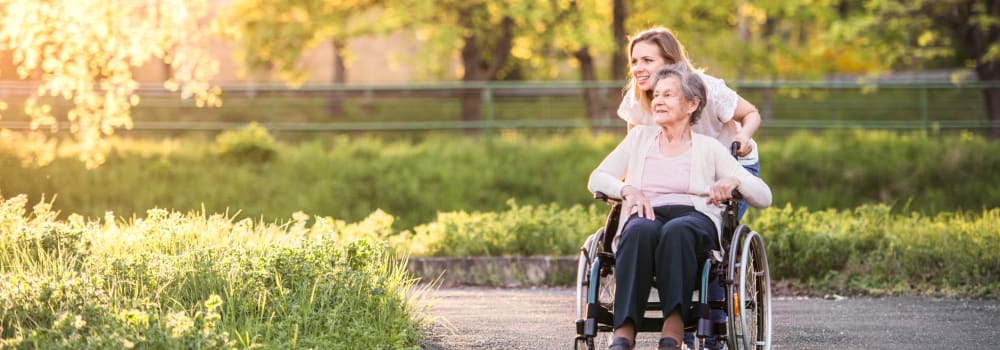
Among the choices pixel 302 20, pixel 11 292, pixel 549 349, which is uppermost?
pixel 302 20

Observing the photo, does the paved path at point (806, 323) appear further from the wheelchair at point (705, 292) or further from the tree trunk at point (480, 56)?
the tree trunk at point (480, 56)

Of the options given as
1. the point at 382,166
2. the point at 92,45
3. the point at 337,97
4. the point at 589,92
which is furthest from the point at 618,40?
the point at 92,45

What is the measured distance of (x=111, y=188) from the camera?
15.4 meters

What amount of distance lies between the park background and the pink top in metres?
1.26

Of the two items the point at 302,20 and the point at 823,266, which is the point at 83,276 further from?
the point at 302,20

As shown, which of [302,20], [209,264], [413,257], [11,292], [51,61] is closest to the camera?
[11,292]

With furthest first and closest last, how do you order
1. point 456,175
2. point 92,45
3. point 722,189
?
point 456,175, point 92,45, point 722,189

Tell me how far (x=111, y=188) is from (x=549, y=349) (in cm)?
1070

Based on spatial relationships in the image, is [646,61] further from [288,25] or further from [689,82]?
[288,25]

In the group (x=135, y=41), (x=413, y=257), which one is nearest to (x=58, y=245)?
(x=413, y=257)

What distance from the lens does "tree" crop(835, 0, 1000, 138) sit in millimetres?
18562

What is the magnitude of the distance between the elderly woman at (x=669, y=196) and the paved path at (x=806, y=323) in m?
1.15

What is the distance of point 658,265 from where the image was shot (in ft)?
15.5

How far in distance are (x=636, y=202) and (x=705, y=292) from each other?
49 cm
